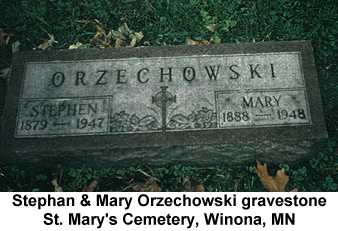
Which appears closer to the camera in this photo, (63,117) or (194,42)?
(63,117)

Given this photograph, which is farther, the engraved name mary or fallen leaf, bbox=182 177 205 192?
fallen leaf, bbox=182 177 205 192

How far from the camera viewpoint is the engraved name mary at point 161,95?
3.25 meters

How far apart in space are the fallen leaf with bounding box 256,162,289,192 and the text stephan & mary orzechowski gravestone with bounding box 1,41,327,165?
13cm

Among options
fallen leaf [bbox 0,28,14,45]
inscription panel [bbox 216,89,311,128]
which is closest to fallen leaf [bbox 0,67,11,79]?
fallen leaf [bbox 0,28,14,45]

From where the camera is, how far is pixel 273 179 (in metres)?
3.37

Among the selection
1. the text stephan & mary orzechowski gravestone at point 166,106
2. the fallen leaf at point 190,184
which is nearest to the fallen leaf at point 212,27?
the text stephan & mary orzechowski gravestone at point 166,106

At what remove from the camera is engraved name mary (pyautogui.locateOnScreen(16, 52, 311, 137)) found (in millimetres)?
3252

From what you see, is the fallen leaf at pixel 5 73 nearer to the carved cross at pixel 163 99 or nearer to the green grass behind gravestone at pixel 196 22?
the green grass behind gravestone at pixel 196 22

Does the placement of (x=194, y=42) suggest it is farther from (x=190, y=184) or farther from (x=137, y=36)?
(x=190, y=184)

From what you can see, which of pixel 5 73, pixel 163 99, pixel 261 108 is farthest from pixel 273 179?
pixel 5 73

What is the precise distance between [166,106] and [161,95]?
0.10m

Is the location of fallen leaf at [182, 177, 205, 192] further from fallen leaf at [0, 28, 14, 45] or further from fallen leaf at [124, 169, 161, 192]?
fallen leaf at [0, 28, 14, 45]
